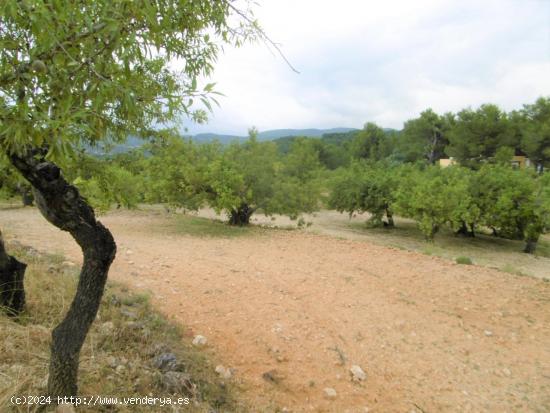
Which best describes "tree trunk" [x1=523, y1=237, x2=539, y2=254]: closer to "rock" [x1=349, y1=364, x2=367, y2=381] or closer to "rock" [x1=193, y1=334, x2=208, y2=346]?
"rock" [x1=349, y1=364, x2=367, y2=381]

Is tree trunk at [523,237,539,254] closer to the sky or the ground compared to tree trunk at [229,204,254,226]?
closer to the ground

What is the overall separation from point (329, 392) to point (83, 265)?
7.16 feet

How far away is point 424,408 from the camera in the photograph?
296 centimetres

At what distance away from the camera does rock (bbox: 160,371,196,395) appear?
2541 mm

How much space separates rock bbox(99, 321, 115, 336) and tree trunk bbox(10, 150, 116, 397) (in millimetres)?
858

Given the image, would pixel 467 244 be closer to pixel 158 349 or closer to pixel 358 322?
pixel 358 322

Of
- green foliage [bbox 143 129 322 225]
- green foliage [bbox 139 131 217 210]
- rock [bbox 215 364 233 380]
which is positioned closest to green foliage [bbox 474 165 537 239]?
green foliage [bbox 143 129 322 225]

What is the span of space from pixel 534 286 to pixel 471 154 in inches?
1166

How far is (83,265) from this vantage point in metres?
2.18

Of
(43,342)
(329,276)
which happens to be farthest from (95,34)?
(329,276)

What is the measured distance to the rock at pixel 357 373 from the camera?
3.26 meters

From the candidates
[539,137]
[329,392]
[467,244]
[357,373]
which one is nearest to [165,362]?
[329,392]

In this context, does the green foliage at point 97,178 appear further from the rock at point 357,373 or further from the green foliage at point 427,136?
the green foliage at point 427,136

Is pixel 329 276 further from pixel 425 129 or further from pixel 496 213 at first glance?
pixel 425 129
